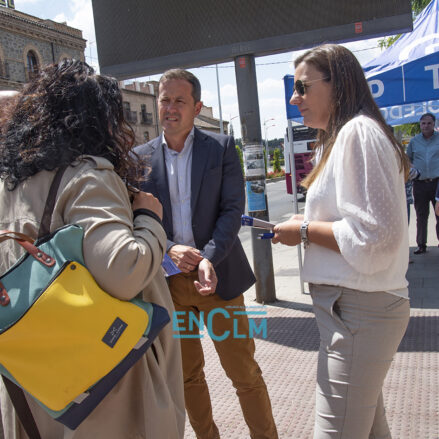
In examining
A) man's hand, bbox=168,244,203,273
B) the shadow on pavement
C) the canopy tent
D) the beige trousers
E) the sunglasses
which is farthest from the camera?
the canopy tent

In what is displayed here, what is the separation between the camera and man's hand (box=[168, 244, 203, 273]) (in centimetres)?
237

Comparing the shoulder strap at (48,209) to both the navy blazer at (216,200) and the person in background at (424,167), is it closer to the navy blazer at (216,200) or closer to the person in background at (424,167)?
the navy blazer at (216,200)

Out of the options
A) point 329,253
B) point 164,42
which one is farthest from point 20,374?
point 164,42

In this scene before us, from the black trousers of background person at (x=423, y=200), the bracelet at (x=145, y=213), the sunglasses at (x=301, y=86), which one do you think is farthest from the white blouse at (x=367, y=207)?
the black trousers of background person at (x=423, y=200)

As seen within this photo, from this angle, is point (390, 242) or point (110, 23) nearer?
point (390, 242)

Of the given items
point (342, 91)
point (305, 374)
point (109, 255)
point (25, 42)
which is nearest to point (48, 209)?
point (109, 255)

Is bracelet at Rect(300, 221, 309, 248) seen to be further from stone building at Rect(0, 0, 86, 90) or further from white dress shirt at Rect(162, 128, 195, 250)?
stone building at Rect(0, 0, 86, 90)

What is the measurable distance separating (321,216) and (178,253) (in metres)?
0.88

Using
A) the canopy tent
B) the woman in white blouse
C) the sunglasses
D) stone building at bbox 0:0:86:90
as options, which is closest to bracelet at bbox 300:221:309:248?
the woman in white blouse

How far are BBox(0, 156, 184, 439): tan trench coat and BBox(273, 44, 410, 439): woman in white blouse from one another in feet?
1.92

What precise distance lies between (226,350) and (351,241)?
125cm

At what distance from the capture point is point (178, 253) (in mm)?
2408

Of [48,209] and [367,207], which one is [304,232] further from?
[48,209]

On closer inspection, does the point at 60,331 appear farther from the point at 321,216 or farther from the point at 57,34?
the point at 57,34
